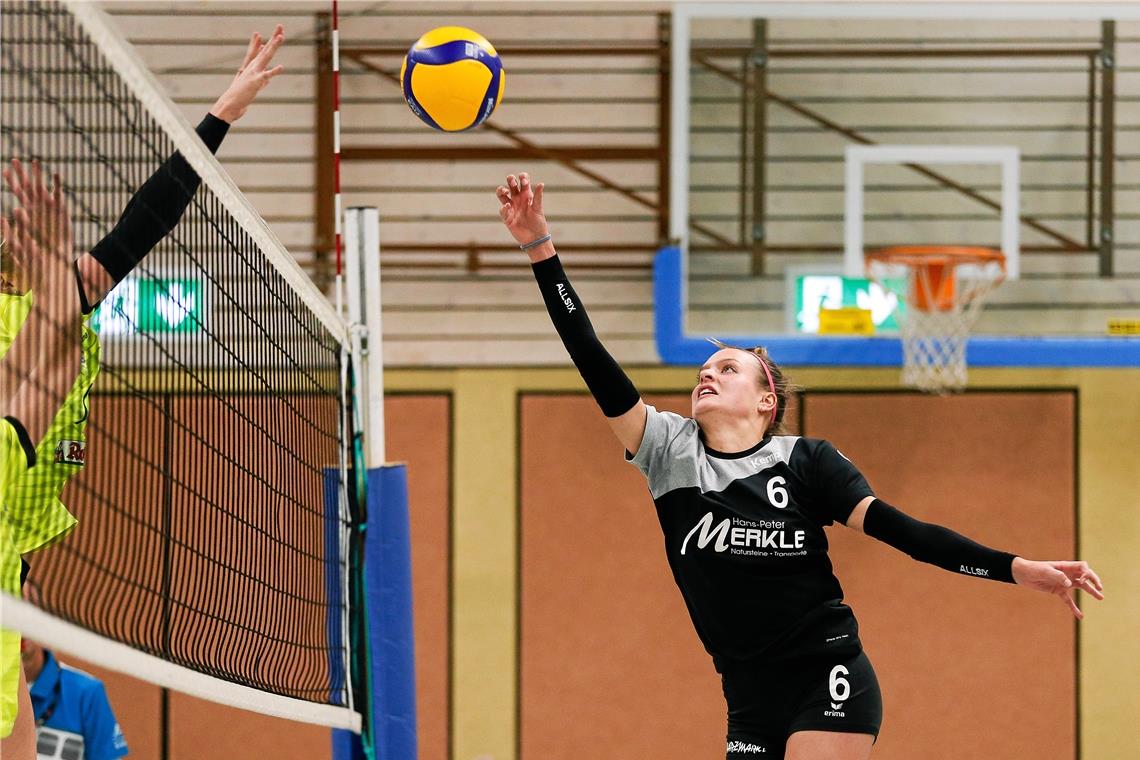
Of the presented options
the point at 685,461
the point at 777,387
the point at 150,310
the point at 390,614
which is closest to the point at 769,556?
the point at 685,461

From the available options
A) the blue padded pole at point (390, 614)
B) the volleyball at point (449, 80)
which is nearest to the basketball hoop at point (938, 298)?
the volleyball at point (449, 80)

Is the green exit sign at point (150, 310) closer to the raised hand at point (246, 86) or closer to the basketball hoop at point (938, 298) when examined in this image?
the raised hand at point (246, 86)

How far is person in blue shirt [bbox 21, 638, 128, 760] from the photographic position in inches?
178

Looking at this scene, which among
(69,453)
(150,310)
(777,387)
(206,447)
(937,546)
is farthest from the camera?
(150,310)

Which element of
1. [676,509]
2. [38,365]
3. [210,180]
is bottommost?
[676,509]

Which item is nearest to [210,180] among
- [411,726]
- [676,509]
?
[676,509]

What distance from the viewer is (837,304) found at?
738cm

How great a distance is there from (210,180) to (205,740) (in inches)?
232

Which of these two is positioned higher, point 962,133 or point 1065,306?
point 962,133

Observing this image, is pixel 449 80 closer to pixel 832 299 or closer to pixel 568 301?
pixel 568 301

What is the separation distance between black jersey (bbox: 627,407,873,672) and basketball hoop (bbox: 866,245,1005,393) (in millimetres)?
3789

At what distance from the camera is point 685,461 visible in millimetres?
3381

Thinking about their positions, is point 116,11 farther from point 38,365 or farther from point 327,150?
point 38,365

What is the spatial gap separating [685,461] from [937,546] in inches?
29.3
